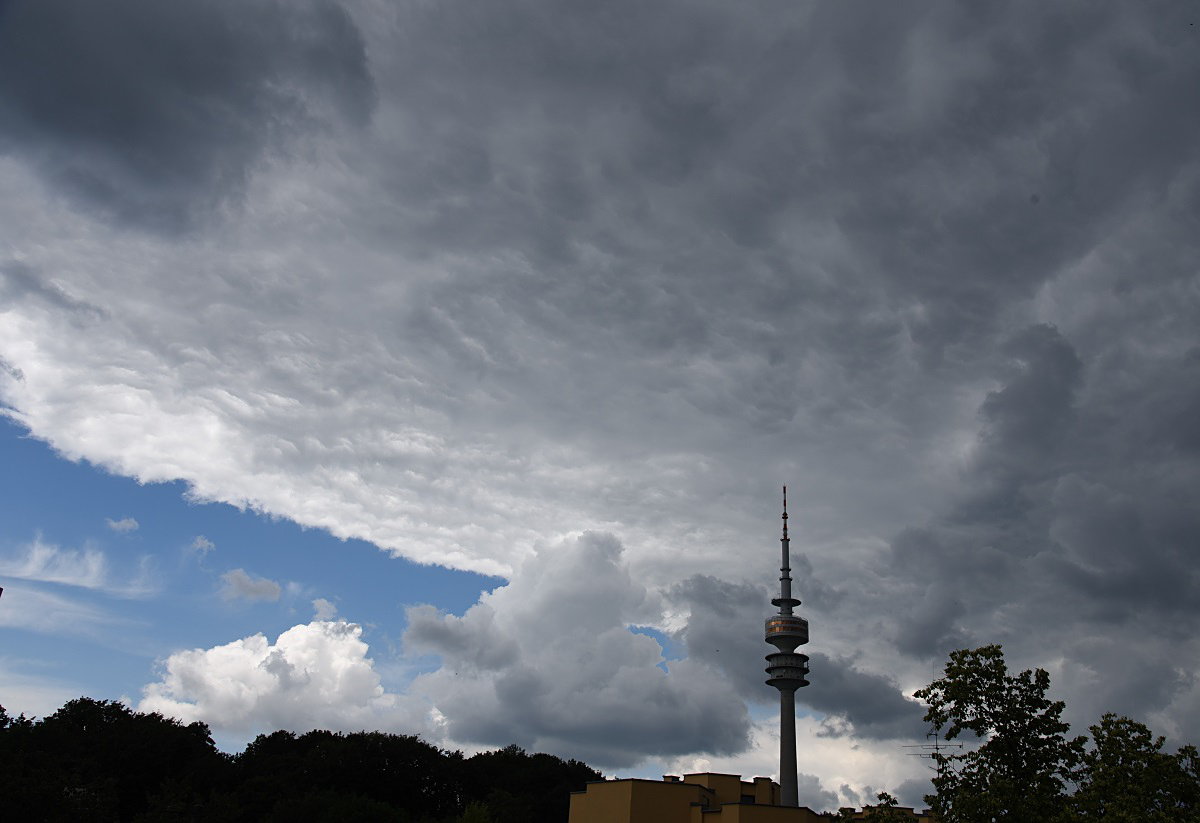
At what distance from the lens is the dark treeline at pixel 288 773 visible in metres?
78.9

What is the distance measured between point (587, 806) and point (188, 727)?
204 feet

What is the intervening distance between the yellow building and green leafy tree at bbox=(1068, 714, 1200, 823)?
106 feet

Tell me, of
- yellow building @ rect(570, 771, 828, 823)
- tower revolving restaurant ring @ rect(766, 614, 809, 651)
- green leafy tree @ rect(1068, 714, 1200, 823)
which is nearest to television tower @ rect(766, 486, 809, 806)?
tower revolving restaurant ring @ rect(766, 614, 809, 651)

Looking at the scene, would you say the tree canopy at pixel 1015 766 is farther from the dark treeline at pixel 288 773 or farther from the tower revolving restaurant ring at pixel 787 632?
the tower revolving restaurant ring at pixel 787 632

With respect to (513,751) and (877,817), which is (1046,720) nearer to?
(877,817)

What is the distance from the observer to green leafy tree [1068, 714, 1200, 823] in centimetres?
3809

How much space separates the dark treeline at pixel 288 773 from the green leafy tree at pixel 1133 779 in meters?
46.5

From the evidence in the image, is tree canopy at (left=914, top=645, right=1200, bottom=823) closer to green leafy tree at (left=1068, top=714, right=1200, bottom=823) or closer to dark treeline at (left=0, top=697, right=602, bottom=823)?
green leafy tree at (left=1068, top=714, right=1200, bottom=823)

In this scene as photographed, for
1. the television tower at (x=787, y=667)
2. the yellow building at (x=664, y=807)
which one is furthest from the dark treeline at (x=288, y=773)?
the television tower at (x=787, y=667)

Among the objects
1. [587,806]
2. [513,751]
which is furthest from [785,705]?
[587,806]

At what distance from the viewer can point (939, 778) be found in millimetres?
38062

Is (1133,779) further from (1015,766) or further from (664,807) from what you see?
(664,807)

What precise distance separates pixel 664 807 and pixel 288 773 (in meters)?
49.5

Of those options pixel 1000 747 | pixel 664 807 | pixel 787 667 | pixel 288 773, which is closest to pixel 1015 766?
pixel 1000 747
